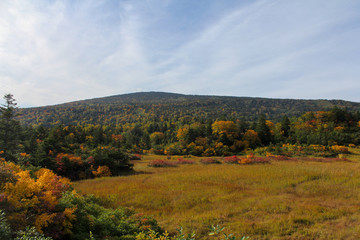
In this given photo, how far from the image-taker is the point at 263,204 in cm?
1045

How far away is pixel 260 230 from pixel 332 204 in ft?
19.3

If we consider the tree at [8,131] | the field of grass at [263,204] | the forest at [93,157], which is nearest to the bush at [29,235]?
the forest at [93,157]

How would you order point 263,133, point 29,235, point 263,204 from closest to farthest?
1. point 29,235
2. point 263,204
3. point 263,133

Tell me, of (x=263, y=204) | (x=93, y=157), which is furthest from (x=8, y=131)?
(x=263, y=204)

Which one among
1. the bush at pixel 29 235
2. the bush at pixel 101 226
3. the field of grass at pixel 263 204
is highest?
the bush at pixel 29 235

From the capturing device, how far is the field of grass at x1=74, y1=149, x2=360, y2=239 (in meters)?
7.61

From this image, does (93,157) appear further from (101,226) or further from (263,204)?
(263,204)

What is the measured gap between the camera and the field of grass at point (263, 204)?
761 centimetres

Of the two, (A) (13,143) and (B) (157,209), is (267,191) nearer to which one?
(B) (157,209)

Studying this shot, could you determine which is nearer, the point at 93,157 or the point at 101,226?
the point at 101,226

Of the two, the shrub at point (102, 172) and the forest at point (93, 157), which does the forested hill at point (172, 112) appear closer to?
the forest at point (93, 157)

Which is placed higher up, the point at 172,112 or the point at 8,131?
the point at 172,112

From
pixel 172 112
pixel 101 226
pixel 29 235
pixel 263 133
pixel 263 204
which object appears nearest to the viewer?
pixel 29 235

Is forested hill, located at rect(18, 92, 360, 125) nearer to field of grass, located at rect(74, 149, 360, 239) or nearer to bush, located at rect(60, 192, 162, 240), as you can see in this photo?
field of grass, located at rect(74, 149, 360, 239)
